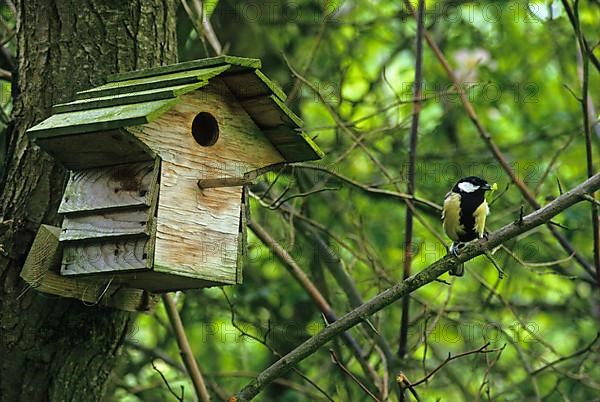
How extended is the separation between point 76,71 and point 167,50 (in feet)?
1.35

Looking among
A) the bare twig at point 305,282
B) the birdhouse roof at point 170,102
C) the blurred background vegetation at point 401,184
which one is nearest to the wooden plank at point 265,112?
the birdhouse roof at point 170,102

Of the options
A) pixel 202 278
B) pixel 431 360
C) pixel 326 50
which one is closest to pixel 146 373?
pixel 431 360

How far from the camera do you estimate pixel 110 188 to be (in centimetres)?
315

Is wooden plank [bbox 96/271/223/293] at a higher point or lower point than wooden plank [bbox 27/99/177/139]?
lower

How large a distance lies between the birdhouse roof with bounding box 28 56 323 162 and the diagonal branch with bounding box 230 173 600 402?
2.66ft

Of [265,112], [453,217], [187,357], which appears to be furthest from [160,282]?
[453,217]

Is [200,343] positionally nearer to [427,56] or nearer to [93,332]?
[427,56]

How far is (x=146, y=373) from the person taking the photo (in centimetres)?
630

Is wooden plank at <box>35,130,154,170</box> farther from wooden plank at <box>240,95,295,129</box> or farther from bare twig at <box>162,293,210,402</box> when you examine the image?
bare twig at <box>162,293,210,402</box>

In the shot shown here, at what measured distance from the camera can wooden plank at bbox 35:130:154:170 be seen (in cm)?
301

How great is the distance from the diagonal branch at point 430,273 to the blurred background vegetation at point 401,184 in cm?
245

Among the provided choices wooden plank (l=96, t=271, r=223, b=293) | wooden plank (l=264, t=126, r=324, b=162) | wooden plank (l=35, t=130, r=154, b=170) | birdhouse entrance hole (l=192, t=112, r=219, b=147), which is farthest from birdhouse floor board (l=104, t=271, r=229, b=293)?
wooden plank (l=264, t=126, r=324, b=162)

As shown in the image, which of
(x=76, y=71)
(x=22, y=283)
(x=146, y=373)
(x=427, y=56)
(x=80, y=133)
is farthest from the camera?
(x=427, y=56)

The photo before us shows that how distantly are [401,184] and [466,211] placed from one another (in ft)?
6.36
